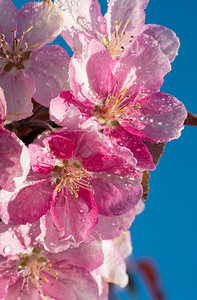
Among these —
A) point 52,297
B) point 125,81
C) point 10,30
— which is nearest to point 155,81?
point 125,81

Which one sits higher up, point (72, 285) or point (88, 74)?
point (88, 74)

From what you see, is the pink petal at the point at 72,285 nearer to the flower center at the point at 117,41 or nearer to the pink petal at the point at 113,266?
the pink petal at the point at 113,266

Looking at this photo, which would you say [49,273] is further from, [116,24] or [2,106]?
[116,24]

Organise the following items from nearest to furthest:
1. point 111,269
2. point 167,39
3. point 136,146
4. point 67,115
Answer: point 67,115
point 136,146
point 167,39
point 111,269

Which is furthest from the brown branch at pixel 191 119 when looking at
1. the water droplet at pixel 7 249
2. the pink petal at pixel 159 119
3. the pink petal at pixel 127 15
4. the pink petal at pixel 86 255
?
the water droplet at pixel 7 249

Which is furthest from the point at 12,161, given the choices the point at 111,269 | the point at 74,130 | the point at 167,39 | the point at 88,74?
the point at 111,269

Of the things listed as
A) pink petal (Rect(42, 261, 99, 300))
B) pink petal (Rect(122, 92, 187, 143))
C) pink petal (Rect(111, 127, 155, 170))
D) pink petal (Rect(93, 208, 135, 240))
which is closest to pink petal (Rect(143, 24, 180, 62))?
pink petal (Rect(122, 92, 187, 143))

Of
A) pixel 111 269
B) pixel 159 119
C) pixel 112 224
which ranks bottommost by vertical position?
pixel 111 269
